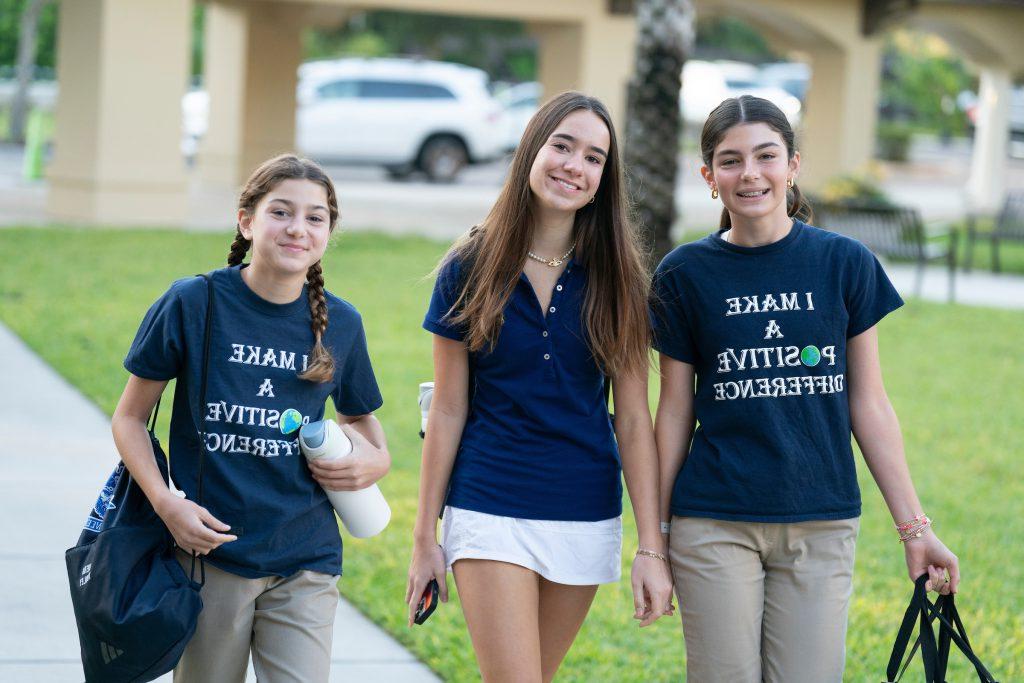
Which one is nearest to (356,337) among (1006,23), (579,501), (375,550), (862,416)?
(579,501)

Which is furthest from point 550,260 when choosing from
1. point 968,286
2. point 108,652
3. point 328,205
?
point 968,286

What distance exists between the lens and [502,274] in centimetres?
308

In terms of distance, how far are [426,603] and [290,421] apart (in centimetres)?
53

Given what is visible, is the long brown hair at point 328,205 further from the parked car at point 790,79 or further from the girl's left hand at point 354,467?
the parked car at point 790,79

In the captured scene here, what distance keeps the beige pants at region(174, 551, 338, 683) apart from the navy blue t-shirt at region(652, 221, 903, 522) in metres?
0.85

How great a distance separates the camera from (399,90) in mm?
26781

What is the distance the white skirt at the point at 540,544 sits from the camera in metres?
2.98

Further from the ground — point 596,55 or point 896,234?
point 596,55

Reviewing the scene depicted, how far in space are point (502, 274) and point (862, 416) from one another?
861 millimetres

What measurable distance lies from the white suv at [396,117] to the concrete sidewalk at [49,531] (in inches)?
713

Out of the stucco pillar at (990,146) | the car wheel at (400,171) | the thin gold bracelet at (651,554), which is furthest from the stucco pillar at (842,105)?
the thin gold bracelet at (651,554)

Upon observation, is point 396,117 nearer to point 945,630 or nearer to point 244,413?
point 244,413

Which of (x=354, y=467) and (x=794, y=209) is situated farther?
(x=794, y=209)

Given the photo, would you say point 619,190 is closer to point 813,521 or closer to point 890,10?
point 813,521
